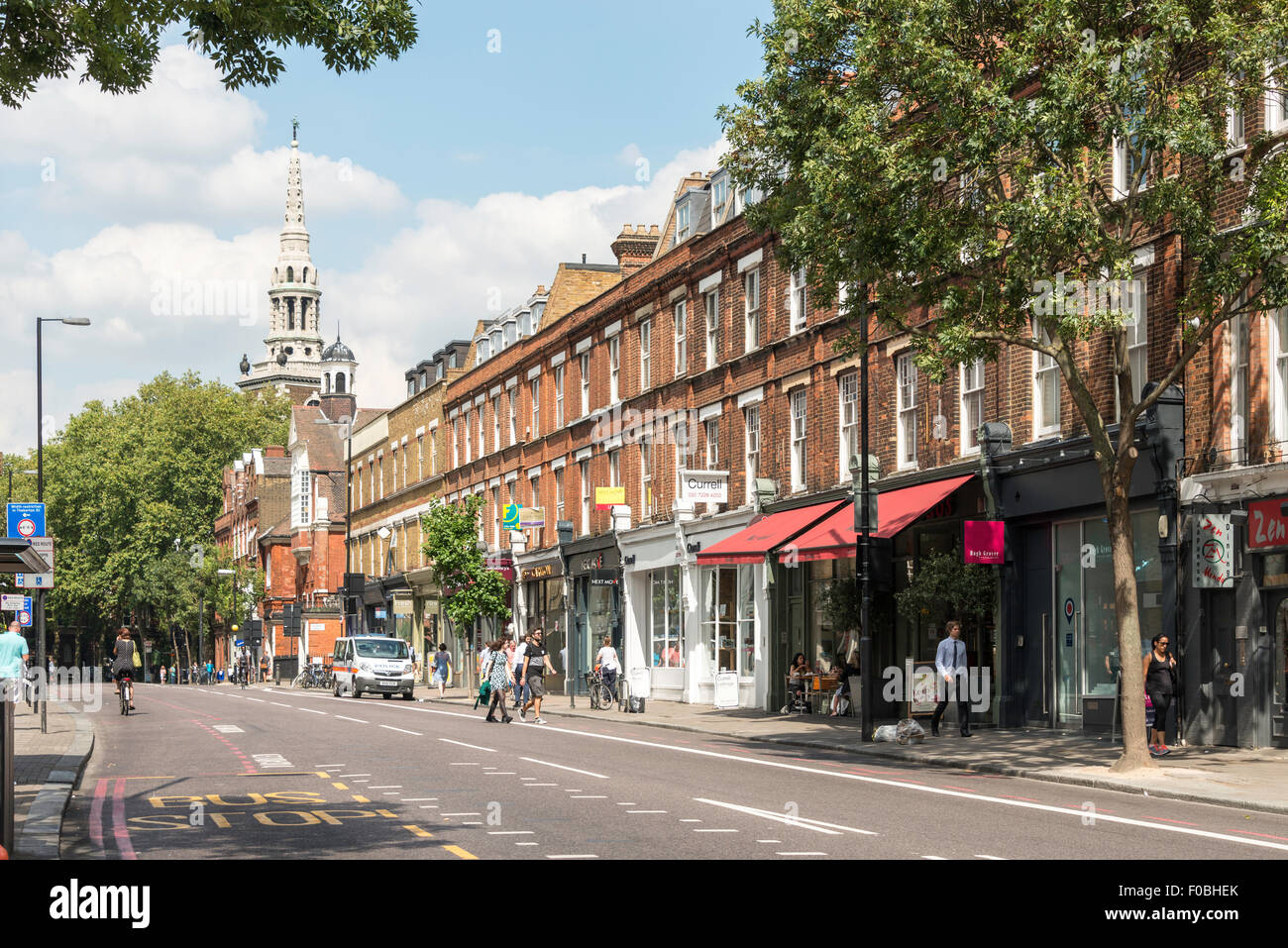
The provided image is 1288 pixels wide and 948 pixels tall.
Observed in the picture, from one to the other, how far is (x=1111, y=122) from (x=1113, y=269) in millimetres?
1651

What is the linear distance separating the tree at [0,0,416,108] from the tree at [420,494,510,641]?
37930 millimetres

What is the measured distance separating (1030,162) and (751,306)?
18544 millimetres

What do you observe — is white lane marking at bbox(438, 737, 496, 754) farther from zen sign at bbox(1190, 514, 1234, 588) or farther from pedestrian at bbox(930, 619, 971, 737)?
zen sign at bbox(1190, 514, 1234, 588)

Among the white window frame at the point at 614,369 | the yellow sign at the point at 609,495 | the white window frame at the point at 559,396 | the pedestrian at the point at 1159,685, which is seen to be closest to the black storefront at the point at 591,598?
the yellow sign at the point at 609,495

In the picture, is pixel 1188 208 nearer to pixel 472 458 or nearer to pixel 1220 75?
pixel 1220 75

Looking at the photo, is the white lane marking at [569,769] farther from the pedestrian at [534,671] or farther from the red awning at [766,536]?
the red awning at [766,536]

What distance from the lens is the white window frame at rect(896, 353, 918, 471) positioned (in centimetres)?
2888

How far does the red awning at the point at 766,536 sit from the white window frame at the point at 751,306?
4658 millimetres

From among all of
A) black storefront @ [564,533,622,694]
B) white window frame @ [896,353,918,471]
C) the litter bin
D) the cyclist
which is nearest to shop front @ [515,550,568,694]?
black storefront @ [564,533,622,694]

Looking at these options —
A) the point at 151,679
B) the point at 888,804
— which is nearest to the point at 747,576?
the point at 888,804

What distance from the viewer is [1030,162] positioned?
58.4ft
